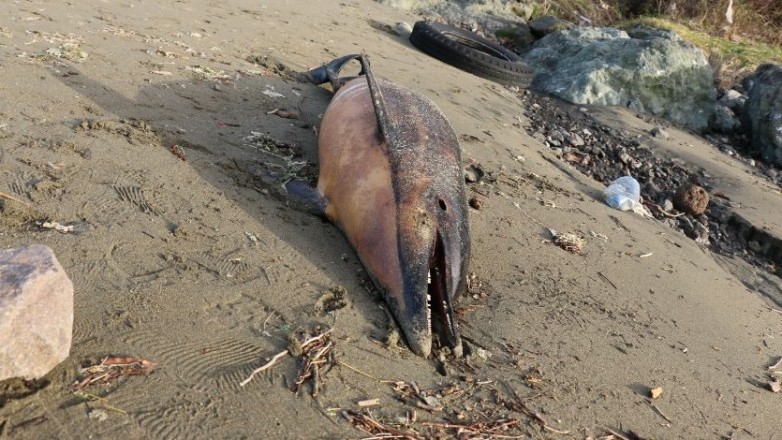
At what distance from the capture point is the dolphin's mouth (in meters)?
3.28

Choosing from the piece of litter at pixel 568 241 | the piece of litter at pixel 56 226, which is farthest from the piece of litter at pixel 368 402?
the piece of litter at pixel 568 241

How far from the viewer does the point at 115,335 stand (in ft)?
8.89

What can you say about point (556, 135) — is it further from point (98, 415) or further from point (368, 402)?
point (98, 415)

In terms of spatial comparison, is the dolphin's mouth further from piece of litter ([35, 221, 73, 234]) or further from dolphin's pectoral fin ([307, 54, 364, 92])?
dolphin's pectoral fin ([307, 54, 364, 92])

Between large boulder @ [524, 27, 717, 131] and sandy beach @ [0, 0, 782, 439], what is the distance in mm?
3267

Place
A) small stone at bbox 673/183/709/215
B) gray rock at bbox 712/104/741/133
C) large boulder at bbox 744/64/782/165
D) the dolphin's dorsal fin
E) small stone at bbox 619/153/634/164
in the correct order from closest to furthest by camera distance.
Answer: the dolphin's dorsal fin, small stone at bbox 673/183/709/215, small stone at bbox 619/153/634/164, large boulder at bbox 744/64/782/165, gray rock at bbox 712/104/741/133

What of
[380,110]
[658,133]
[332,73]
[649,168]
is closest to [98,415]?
[380,110]

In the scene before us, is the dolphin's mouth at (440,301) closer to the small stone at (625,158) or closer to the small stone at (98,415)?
the small stone at (98,415)

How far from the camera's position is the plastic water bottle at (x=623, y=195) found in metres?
5.52

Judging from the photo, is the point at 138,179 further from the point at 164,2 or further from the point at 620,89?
the point at 620,89

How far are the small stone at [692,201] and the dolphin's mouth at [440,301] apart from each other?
12.0 feet

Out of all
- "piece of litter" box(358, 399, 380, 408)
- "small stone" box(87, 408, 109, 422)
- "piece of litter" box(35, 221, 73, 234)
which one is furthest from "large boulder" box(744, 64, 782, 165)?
"small stone" box(87, 408, 109, 422)

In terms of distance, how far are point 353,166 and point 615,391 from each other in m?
1.90

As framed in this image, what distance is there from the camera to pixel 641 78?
29.3ft
